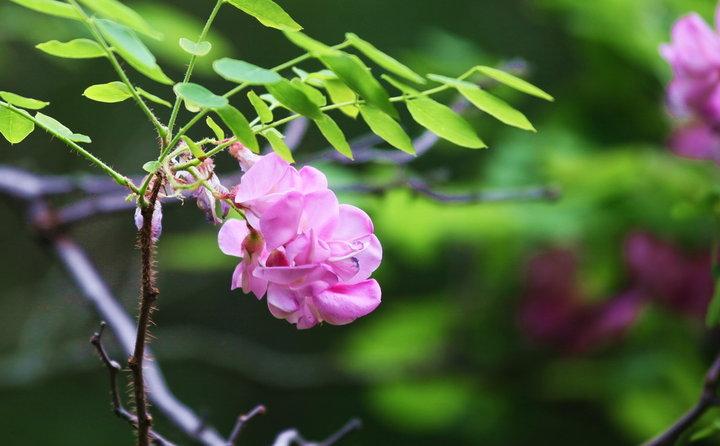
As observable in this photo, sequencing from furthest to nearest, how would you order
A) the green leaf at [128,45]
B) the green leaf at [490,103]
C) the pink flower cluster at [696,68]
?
the pink flower cluster at [696,68] < the green leaf at [490,103] < the green leaf at [128,45]

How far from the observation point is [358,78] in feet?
1.43

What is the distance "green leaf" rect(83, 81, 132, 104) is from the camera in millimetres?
460

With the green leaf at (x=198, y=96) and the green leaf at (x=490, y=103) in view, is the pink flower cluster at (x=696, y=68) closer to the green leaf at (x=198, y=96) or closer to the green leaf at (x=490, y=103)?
the green leaf at (x=490, y=103)

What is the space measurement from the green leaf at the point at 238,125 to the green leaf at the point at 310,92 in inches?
1.3

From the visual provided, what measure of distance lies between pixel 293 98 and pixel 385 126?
0.20ft

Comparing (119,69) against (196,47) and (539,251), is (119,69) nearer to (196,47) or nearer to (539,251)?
(196,47)

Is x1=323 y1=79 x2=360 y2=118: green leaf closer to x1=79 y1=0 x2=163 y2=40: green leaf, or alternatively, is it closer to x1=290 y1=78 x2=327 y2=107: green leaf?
x1=290 y1=78 x2=327 y2=107: green leaf

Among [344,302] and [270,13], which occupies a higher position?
[270,13]

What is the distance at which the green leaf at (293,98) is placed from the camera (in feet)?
1.40

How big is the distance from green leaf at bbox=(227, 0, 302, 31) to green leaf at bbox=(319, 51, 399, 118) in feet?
0.07

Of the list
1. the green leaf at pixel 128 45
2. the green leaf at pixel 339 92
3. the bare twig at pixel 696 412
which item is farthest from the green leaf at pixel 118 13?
the bare twig at pixel 696 412

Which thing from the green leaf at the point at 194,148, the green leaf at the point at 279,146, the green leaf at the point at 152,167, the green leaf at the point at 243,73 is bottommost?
the green leaf at the point at 152,167

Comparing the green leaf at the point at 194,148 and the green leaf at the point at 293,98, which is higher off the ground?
the green leaf at the point at 293,98

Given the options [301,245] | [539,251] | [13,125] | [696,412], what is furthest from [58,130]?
[539,251]
